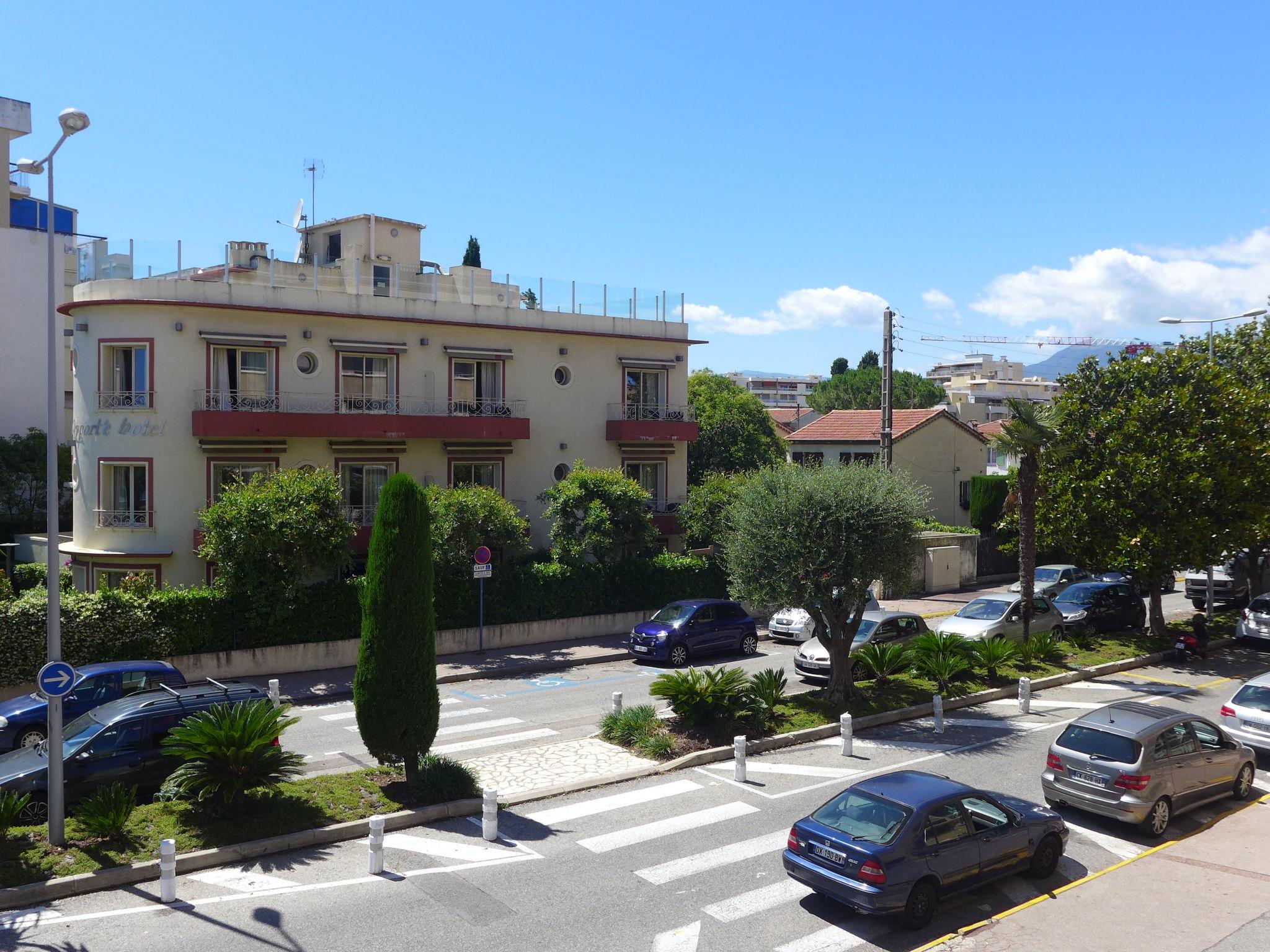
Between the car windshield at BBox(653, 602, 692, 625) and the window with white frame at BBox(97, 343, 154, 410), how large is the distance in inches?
600

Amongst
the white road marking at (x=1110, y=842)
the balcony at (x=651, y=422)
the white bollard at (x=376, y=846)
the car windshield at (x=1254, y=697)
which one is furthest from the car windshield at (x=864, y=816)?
the balcony at (x=651, y=422)

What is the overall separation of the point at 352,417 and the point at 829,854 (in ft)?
74.1

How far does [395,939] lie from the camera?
397 inches

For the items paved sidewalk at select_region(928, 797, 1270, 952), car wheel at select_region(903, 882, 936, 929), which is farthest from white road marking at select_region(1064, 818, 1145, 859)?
car wheel at select_region(903, 882, 936, 929)

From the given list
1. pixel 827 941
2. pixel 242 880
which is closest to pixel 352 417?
pixel 242 880

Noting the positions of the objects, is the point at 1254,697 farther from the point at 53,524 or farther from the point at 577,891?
the point at 53,524

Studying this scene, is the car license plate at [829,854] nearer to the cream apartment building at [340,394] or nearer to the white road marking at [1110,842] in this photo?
the white road marking at [1110,842]

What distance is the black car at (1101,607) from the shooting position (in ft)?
93.8

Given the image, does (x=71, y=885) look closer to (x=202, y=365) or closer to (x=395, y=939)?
(x=395, y=939)

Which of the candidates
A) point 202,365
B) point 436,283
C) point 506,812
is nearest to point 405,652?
point 506,812

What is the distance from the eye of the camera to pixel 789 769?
1648cm

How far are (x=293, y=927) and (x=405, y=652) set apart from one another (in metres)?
4.45

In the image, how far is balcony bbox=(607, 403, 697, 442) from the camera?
35.6 metres

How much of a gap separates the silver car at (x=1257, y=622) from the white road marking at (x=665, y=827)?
2051 centimetres
